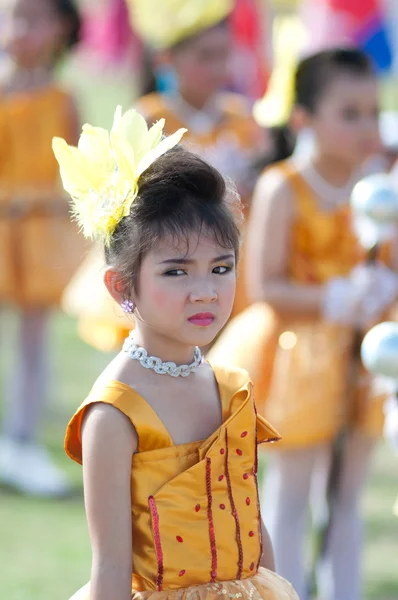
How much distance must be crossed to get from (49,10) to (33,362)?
56.5 inches

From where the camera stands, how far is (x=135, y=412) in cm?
202

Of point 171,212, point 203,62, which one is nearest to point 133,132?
point 171,212

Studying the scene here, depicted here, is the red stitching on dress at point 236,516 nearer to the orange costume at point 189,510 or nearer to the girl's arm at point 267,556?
the orange costume at point 189,510

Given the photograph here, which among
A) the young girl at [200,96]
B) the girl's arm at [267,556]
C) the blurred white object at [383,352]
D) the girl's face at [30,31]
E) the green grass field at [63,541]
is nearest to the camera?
the girl's arm at [267,556]

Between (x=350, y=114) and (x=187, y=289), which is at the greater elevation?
(x=350, y=114)

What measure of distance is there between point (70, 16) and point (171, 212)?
3.03 meters

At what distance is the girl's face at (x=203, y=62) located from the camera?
442cm

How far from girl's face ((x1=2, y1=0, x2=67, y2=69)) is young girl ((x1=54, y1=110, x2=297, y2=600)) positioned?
9.02 ft

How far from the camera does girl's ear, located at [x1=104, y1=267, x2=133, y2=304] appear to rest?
213cm

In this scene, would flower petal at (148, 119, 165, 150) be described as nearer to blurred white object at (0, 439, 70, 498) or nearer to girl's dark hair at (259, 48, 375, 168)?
girl's dark hair at (259, 48, 375, 168)

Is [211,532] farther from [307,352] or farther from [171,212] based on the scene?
[307,352]

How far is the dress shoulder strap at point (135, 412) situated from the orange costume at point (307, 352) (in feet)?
4.32

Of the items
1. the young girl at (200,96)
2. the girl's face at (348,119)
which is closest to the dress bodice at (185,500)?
the girl's face at (348,119)

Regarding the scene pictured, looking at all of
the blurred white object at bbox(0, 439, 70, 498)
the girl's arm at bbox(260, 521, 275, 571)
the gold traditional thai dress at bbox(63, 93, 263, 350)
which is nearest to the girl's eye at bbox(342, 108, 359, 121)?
the gold traditional thai dress at bbox(63, 93, 263, 350)
